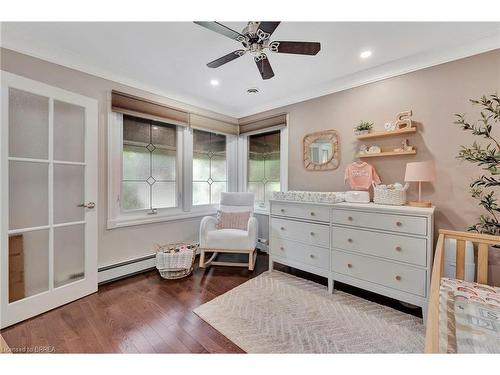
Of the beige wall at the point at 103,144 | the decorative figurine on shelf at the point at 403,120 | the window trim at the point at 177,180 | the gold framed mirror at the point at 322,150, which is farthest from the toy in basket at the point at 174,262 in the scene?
the decorative figurine on shelf at the point at 403,120

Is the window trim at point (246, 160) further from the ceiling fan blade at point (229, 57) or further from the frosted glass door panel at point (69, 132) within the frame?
the frosted glass door panel at point (69, 132)

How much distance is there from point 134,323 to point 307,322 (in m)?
1.40

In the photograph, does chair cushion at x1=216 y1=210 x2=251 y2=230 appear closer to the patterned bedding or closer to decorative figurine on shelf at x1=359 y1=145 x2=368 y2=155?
decorative figurine on shelf at x1=359 y1=145 x2=368 y2=155

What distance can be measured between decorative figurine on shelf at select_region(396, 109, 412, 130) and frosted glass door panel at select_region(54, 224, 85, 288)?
11.0 ft

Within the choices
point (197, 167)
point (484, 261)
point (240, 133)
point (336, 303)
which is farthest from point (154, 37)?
point (484, 261)

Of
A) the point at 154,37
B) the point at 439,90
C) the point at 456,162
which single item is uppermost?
the point at 154,37

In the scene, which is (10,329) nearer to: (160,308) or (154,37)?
(160,308)

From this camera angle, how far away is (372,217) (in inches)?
75.7

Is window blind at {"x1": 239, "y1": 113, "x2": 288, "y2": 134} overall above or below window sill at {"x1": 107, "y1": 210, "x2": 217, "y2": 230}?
above

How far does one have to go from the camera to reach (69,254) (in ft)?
6.69

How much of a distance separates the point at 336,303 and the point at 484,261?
3.71 feet

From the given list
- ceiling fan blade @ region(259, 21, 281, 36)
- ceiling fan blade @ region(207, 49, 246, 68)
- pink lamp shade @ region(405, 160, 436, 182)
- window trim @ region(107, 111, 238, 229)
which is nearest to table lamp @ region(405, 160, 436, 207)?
pink lamp shade @ region(405, 160, 436, 182)

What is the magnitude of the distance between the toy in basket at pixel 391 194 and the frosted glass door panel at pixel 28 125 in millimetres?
3108

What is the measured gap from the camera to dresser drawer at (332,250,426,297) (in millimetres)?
1724
